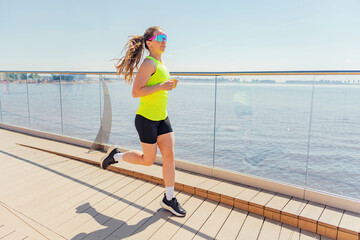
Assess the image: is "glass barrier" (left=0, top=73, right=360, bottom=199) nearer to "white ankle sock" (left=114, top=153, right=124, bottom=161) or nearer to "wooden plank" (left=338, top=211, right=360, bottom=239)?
"wooden plank" (left=338, top=211, right=360, bottom=239)

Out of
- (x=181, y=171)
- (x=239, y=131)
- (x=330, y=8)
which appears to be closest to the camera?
(x=181, y=171)

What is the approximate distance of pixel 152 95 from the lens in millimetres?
2207

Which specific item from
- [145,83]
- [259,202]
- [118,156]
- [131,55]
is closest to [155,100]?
[145,83]

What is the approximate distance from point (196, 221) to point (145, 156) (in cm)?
70

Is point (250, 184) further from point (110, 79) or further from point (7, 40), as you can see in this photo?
point (7, 40)

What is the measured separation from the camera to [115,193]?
8.89ft

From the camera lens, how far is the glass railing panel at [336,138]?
8.50 feet

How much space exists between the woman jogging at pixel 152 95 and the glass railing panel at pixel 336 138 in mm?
1382

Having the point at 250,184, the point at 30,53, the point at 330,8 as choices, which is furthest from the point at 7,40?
the point at 330,8

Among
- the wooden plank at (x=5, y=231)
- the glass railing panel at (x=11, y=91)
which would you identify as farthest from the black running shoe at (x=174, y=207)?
the glass railing panel at (x=11, y=91)

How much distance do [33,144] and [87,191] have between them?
2.22 m

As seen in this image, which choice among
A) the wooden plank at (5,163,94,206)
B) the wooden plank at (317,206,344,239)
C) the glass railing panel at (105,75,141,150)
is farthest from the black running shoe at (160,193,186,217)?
the glass railing panel at (105,75,141,150)

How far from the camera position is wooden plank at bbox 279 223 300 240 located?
1991 mm

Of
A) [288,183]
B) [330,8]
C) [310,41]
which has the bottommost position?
[288,183]
